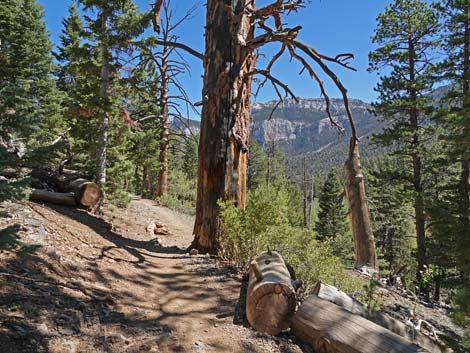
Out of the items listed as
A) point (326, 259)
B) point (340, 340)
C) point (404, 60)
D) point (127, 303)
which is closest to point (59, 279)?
point (127, 303)

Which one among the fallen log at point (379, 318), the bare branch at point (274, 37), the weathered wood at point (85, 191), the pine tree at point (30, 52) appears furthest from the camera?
the pine tree at point (30, 52)

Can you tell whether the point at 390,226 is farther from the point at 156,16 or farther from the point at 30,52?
the point at 30,52

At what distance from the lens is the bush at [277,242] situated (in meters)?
4.51

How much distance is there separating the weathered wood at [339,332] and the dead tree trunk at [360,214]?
4325 mm

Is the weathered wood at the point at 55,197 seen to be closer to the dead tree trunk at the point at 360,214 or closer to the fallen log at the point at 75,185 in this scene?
the fallen log at the point at 75,185

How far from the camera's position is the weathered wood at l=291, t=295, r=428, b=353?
2600 millimetres

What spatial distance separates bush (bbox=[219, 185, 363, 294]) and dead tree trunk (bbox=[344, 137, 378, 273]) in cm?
236

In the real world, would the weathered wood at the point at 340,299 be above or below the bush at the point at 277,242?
below

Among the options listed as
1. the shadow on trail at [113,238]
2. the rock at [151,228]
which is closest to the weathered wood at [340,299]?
the shadow on trail at [113,238]

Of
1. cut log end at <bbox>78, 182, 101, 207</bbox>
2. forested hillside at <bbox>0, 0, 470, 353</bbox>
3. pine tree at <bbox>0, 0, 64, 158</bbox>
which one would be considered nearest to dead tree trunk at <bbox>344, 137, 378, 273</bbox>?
forested hillside at <bbox>0, 0, 470, 353</bbox>

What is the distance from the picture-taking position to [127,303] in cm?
358

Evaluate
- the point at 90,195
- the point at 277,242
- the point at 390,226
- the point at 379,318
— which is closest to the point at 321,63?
the point at 277,242

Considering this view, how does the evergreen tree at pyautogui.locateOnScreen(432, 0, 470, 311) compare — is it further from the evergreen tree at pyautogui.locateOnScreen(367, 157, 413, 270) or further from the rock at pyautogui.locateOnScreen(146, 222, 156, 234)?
the evergreen tree at pyautogui.locateOnScreen(367, 157, 413, 270)

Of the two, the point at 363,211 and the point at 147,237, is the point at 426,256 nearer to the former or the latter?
the point at 363,211
